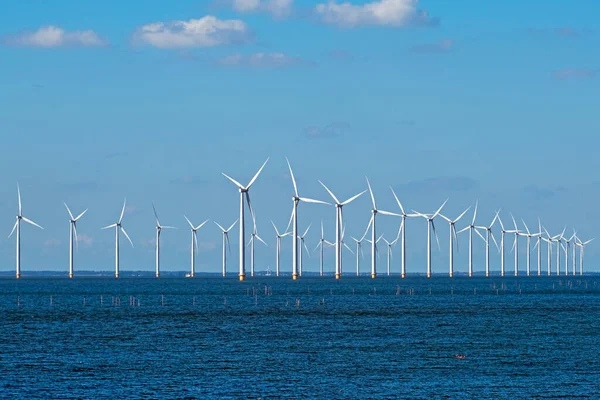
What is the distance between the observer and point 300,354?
235 ft

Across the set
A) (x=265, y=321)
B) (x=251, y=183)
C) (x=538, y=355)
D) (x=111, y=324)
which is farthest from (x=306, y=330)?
(x=251, y=183)

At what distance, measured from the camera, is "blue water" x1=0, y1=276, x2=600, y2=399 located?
55062 mm

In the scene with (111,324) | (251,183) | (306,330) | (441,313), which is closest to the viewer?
(306,330)

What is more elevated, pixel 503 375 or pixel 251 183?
pixel 251 183

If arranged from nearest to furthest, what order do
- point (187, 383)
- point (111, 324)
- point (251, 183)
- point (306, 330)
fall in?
point (187, 383) → point (306, 330) → point (111, 324) → point (251, 183)

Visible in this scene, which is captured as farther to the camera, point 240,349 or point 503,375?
point 240,349

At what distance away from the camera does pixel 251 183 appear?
611 ft

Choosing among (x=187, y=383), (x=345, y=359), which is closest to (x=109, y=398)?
(x=187, y=383)

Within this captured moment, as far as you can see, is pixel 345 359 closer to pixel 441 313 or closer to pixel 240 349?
pixel 240 349

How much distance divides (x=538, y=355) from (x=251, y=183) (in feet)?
389

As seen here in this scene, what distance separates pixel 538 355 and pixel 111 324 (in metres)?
44.1

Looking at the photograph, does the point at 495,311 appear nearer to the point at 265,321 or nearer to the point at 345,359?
the point at 265,321

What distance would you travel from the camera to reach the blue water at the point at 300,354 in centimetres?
5506

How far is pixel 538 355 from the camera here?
70.5 metres
